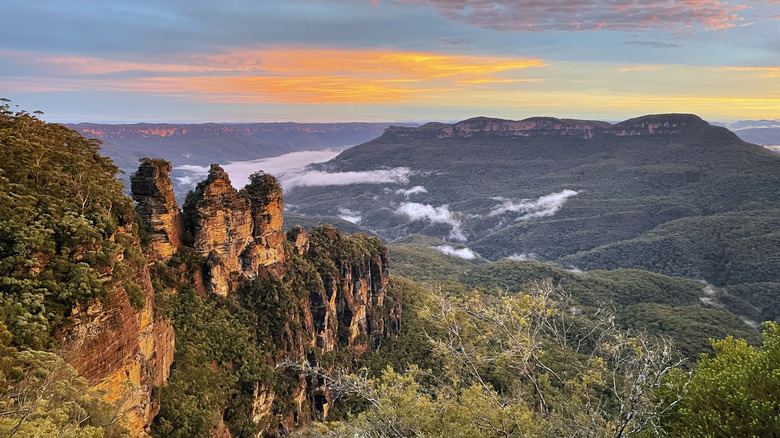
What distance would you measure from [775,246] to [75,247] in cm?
16427

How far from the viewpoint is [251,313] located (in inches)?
1613

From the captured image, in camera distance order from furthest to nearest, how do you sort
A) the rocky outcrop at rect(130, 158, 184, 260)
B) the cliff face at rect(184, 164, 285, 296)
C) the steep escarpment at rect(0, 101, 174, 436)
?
the cliff face at rect(184, 164, 285, 296), the rocky outcrop at rect(130, 158, 184, 260), the steep escarpment at rect(0, 101, 174, 436)

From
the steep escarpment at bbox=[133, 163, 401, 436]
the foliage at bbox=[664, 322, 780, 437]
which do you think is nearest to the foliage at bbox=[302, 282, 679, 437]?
the foliage at bbox=[664, 322, 780, 437]

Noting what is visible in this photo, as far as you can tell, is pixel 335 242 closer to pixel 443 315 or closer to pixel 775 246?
pixel 443 315

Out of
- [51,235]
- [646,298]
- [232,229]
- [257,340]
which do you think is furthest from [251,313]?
[646,298]

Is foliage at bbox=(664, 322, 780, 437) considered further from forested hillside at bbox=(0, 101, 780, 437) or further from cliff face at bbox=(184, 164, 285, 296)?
cliff face at bbox=(184, 164, 285, 296)

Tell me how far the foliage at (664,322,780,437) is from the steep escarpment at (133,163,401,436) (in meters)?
19.9

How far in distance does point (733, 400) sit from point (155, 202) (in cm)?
3576

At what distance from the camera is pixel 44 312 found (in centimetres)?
1495

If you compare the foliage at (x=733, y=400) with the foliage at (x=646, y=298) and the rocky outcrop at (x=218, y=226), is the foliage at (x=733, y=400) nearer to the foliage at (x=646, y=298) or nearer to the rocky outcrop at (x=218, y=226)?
the rocky outcrop at (x=218, y=226)

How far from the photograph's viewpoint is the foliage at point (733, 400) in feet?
37.3

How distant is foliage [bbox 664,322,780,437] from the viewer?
11367 mm

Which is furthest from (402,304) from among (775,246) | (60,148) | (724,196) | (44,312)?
(724,196)

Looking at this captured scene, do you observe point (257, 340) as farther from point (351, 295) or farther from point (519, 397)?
point (519, 397)
